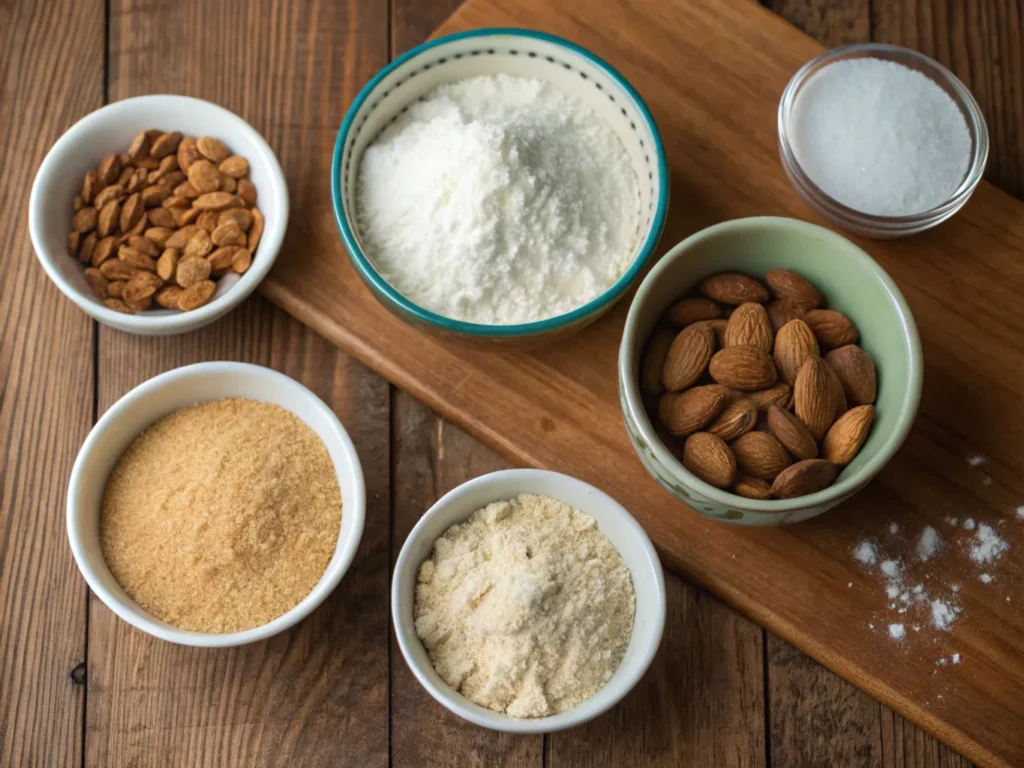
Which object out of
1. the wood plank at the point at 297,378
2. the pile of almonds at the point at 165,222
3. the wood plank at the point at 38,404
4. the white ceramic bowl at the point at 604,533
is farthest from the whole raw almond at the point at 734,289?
the wood plank at the point at 38,404

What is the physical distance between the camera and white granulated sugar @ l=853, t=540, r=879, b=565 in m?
1.03

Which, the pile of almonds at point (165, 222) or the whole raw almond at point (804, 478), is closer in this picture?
the whole raw almond at point (804, 478)

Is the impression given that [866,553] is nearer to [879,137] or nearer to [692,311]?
[692,311]

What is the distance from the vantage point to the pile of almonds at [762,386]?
936mm

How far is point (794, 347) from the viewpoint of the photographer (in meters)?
0.96

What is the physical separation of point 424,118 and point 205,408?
0.38 metres

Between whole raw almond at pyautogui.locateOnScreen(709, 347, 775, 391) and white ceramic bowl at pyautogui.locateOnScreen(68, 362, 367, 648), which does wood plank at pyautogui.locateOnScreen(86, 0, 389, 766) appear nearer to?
white ceramic bowl at pyautogui.locateOnScreen(68, 362, 367, 648)

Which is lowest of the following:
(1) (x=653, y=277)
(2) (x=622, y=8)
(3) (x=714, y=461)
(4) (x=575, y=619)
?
(4) (x=575, y=619)

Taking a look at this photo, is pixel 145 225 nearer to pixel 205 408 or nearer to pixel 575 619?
pixel 205 408

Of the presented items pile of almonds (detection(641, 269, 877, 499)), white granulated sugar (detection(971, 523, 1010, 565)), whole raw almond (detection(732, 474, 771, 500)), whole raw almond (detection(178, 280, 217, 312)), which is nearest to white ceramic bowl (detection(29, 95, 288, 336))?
whole raw almond (detection(178, 280, 217, 312))

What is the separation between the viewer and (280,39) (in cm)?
116

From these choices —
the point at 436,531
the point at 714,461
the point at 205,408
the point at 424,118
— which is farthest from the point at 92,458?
the point at 714,461

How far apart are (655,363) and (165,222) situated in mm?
539

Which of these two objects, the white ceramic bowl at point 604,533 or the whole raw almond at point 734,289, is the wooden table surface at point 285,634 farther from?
the whole raw almond at point 734,289
